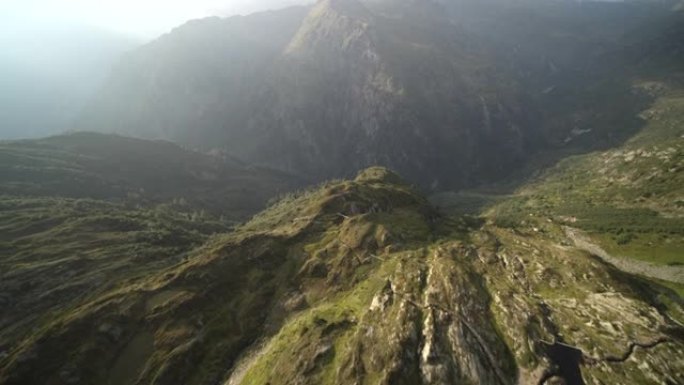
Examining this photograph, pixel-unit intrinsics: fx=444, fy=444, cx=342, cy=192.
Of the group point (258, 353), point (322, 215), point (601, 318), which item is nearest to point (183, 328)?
point (258, 353)

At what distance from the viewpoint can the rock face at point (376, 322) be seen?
92.8 metres

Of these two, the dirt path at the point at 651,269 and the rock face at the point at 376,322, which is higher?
the rock face at the point at 376,322

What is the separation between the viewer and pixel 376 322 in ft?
351

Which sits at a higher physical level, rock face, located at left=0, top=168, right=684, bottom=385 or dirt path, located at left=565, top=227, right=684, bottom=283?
rock face, located at left=0, top=168, right=684, bottom=385

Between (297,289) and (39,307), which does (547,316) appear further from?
(39,307)

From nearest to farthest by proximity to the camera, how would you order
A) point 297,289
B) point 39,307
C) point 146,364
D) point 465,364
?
point 465,364 < point 146,364 < point 297,289 < point 39,307

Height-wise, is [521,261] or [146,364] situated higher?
[521,261]

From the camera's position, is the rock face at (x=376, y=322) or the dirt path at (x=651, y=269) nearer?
the rock face at (x=376, y=322)

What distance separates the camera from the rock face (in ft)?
304

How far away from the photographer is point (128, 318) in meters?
124

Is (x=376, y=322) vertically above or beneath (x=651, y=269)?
above

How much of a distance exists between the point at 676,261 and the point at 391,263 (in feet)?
376

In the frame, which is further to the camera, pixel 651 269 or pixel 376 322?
pixel 651 269

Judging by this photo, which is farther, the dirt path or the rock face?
the dirt path
